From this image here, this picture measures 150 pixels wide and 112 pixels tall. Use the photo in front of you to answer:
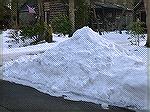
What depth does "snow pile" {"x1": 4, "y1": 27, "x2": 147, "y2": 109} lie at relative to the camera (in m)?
6.12

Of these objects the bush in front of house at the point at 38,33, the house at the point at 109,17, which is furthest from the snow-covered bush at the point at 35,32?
the house at the point at 109,17

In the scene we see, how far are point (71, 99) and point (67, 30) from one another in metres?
18.1

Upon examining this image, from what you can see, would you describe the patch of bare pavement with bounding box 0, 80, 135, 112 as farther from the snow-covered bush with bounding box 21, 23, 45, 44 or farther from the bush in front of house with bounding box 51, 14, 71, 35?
the bush in front of house with bounding box 51, 14, 71, 35

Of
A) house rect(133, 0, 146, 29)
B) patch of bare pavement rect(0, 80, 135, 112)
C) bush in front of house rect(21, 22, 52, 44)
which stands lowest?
house rect(133, 0, 146, 29)

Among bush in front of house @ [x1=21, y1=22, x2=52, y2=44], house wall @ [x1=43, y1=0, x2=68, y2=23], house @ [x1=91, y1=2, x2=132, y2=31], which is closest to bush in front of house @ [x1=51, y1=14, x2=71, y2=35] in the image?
bush in front of house @ [x1=21, y1=22, x2=52, y2=44]

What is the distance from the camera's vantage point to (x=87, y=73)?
24.0 ft

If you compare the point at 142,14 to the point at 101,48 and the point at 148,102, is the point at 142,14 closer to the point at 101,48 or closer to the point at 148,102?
the point at 101,48

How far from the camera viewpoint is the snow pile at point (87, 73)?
6121 mm

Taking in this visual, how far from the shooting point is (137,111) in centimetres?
556

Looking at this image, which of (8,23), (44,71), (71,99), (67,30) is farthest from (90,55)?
(8,23)

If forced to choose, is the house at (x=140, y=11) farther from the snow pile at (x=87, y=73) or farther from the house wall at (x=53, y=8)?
the snow pile at (x=87, y=73)

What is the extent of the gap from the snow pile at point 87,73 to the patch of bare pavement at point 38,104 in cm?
28

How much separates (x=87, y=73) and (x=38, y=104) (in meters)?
1.72

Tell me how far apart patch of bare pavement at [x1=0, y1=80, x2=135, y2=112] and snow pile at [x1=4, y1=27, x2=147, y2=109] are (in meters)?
0.28
